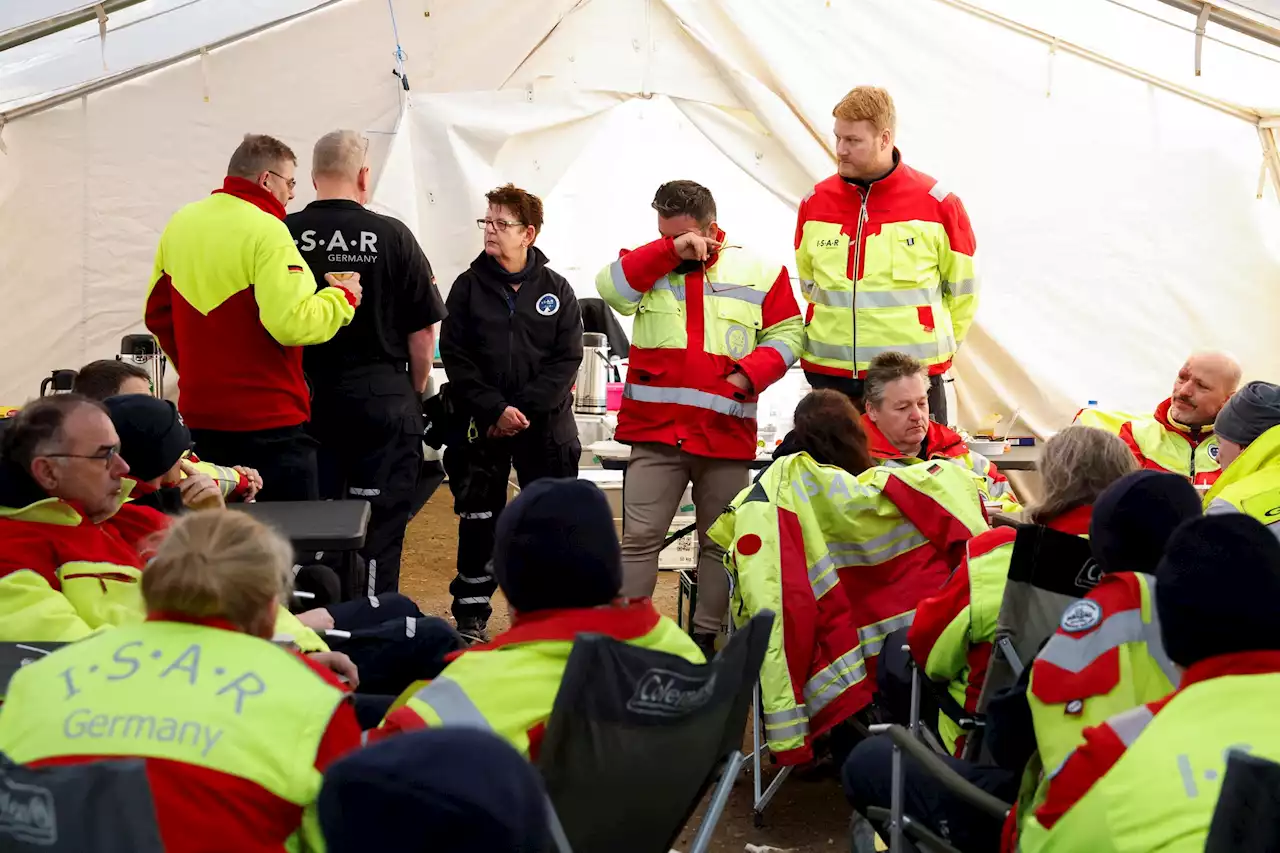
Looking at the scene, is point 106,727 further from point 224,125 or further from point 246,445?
point 224,125

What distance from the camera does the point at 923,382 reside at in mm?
3682

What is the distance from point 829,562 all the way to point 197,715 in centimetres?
201

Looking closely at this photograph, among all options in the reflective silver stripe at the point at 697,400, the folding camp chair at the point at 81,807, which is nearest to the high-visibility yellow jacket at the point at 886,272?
the reflective silver stripe at the point at 697,400

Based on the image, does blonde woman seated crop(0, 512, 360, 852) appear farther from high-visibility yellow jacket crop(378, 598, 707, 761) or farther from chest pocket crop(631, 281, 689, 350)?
chest pocket crop(631, 281, 689, 350)

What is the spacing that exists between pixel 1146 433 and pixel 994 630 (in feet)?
5.92

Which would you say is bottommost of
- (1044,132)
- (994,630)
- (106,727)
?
(994,630)

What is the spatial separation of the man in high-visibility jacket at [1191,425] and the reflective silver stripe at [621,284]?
1.44 meters

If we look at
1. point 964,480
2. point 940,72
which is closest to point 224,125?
point 940,72

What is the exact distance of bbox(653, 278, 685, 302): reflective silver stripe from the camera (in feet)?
13.9

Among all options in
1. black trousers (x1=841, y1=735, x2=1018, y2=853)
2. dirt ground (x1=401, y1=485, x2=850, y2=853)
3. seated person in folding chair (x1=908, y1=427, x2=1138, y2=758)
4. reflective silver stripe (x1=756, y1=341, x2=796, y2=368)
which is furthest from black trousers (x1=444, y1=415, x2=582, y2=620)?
black trousers (x1=841, y1=735, x2=1018, y2=853)

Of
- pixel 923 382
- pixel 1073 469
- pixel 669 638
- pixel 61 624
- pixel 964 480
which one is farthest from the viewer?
pixel 923 382

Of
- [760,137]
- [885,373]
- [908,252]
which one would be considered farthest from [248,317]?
[760,137]

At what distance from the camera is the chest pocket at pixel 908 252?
433 centimetres

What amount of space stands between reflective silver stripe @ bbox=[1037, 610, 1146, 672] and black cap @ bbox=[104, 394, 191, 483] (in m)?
1.85
